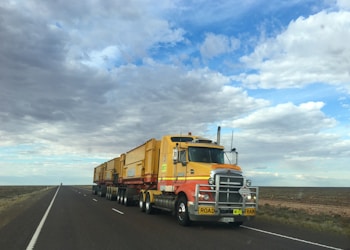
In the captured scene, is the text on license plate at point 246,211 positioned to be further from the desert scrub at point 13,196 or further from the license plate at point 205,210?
the desert scrub at point 13,196

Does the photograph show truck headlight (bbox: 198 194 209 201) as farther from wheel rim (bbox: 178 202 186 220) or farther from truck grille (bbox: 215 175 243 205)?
wheel rim (bbox: 178 202 186 220)

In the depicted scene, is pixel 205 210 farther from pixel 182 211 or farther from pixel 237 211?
pixel 182 211

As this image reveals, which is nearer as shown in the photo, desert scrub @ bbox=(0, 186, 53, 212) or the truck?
the truck

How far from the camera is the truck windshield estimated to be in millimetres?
15133

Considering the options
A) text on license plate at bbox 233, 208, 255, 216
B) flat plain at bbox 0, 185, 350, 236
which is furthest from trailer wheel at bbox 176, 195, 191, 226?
flat plain at bbox 0, 185, 350, 236

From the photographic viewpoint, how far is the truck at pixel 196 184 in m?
13.5

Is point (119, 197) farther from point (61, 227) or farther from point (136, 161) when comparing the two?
point (61, 227)

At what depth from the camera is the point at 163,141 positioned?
60.2 ft

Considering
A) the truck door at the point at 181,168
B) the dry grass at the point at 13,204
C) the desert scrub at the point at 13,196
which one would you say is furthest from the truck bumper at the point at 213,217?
the desert scrub at the point at 13,196

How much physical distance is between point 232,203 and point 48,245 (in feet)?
22.3

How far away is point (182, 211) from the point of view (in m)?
14.4

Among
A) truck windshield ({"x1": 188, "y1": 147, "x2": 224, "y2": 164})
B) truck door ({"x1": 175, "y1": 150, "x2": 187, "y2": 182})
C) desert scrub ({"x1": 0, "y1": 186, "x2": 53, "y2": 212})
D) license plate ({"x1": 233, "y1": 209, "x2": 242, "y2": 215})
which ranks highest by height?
truck windshield ({"x1": 188, "y1": 147, "x2": 224, "y2": 164})

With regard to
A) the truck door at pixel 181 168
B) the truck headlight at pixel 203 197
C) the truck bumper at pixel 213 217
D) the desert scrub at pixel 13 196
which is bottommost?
the desert scrub at pixel 13 196

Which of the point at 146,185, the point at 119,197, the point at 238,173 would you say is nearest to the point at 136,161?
the point at 146,185
